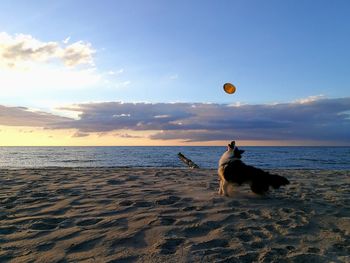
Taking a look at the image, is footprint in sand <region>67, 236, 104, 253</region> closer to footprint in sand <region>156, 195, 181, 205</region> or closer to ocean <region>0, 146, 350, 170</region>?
footprint in sand <region>156, 195, 181, 205</region>

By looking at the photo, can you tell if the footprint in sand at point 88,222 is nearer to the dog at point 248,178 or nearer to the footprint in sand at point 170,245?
the footprint in sand at point 170,245

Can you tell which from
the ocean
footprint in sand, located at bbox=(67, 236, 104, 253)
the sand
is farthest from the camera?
the ocean

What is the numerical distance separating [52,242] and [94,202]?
200 cm

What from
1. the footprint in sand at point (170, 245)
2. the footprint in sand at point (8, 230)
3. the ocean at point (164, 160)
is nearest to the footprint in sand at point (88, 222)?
the footprint in sand at point (8, 230)

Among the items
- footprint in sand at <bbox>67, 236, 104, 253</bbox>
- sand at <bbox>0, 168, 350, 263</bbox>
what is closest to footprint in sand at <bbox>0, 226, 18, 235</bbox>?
sand at <bbox>0, 168, 350, 263</bbox>

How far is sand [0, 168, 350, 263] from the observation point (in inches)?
136

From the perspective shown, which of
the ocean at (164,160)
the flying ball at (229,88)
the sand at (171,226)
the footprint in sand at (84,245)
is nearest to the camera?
the sand at (171,226)

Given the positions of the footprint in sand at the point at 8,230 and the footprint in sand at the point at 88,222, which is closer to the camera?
the footprint in sand at the point at 8,230

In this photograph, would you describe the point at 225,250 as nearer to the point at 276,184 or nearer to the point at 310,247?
the point at 310,247

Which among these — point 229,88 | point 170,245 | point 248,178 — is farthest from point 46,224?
point 229,88

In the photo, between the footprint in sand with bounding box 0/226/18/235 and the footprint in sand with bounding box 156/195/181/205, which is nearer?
the footprint in sand with bounding box 0/226/18/235

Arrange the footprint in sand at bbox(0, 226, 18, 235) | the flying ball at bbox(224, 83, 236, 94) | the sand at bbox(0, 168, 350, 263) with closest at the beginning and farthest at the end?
1. the sand at bbox(0, 168, 350, 263)
2. the footprint in sand at bbox(0, 226, 18, 235)
3. the flying ball at bbox(224, 83, 236, 94)

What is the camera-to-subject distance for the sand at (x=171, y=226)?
3.44m

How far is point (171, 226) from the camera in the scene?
434 centimetres
